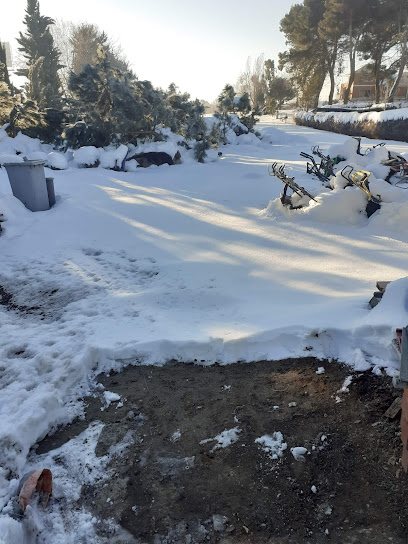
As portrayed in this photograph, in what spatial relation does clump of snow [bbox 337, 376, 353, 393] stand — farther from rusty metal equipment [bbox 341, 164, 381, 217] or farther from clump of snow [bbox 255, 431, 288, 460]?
rusty metal equipment [bbox 341, 164, 381, 217]

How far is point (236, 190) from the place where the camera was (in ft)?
34.2

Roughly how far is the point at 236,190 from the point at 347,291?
6.58m

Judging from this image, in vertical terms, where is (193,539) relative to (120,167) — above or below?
below

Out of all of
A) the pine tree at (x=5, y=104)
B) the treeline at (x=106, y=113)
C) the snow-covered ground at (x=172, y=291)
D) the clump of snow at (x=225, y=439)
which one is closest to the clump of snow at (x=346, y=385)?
the snow-covered ground at (x=172, y=291)

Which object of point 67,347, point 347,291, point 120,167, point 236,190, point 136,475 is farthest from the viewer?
point 120,167

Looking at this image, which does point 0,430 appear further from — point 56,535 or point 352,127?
point 352,127

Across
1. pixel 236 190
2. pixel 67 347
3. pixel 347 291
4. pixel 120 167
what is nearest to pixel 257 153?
pixel 120 167

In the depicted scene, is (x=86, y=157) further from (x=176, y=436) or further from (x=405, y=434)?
(x=405, y=434)

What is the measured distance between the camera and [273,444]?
8.23 ft

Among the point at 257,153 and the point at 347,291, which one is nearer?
the point at 347,291

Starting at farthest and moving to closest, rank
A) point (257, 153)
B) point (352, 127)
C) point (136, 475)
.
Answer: point (352, 127)
point (257, 153)
point (136, 475)

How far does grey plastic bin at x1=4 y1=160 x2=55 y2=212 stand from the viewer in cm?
794

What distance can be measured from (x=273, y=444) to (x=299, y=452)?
0.18 m

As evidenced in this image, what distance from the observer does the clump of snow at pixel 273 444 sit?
2.44 metres
